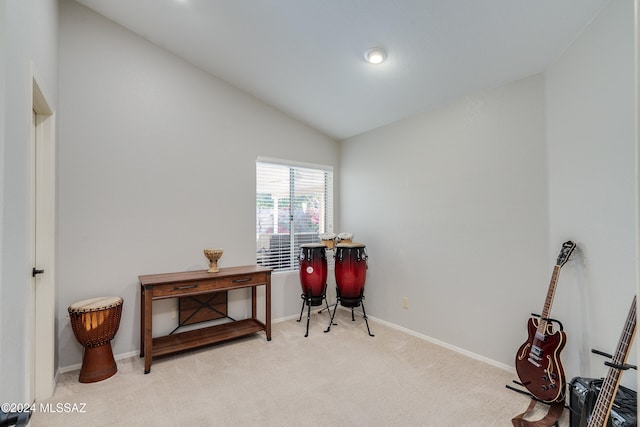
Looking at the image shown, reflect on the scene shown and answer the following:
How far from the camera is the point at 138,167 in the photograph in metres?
2.85

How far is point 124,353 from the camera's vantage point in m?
2.75

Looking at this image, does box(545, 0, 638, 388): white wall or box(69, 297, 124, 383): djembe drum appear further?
box(69, 297, 124, 383): djembe drum

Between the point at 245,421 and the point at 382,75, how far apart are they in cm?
289

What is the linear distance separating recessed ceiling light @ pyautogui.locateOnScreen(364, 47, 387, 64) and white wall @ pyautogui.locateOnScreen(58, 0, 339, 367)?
1.59 m

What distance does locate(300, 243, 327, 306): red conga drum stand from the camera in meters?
3.41

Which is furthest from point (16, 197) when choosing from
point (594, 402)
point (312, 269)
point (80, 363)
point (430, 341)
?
point (430, 341)

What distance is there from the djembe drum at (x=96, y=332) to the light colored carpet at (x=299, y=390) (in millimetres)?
91

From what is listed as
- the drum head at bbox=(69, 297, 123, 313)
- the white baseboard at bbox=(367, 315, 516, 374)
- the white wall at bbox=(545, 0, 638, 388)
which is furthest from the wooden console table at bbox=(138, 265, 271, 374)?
the white wall at bbox=(545, 0, 638, 388)

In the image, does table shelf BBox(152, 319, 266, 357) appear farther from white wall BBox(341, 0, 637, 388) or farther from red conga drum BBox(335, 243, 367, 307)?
white wall BBox(341, 0, 637, 388)

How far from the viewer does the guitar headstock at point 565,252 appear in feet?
6.51

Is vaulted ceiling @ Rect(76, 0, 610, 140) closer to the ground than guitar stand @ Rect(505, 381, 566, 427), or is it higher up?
higher up

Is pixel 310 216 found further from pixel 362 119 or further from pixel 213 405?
pixel 213 405

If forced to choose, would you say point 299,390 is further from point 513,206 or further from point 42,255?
point 513,206

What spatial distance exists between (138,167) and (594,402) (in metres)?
3.64
